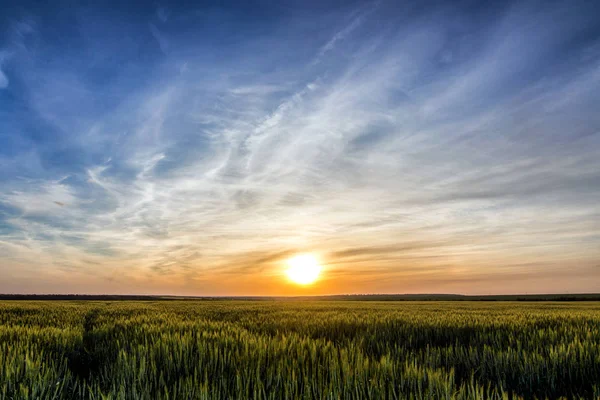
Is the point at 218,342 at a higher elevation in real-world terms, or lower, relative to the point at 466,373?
higher

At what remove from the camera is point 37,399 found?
7.89 feet

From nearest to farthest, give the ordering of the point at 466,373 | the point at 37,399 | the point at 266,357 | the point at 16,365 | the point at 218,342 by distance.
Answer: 1. the point at 37,399
2. the point at 16,365
3. the point at 266,357
4. the point at 466,373
5. the point at 218,342

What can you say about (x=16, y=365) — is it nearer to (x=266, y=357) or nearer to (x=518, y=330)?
(x=266, y=357)

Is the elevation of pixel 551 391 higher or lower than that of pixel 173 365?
lower

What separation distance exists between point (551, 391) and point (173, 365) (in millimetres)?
3348

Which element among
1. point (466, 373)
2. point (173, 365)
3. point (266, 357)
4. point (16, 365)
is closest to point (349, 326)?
point (466, 373)

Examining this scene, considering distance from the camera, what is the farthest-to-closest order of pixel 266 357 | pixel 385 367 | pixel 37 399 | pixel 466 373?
pixel 466 373 < pixel 266 357 < pixel 385 367 < pixel 37 399

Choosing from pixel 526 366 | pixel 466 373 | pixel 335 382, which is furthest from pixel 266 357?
pixel 526 366

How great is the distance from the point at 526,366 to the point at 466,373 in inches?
22.3

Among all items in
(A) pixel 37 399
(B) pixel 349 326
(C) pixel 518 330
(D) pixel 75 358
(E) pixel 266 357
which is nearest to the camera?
(A) pixel 37 399

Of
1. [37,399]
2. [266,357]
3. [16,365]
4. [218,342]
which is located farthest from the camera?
[218,342]

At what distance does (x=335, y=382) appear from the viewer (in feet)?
8.59

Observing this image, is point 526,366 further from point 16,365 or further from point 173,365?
point 16,365

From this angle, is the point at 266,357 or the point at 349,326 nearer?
the point at 266,357
